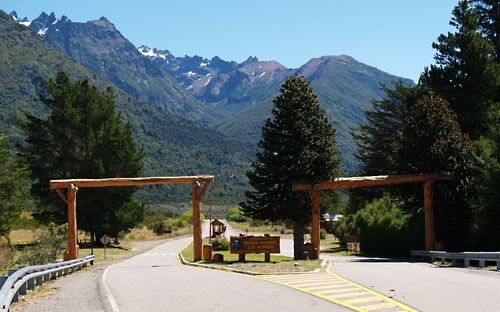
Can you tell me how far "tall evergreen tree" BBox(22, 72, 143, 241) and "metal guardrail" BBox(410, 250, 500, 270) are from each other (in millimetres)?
29754

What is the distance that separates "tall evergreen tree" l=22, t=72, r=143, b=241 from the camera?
56344 millimetres

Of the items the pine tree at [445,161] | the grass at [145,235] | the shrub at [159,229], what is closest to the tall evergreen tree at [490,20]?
the pine tree at [445,161]

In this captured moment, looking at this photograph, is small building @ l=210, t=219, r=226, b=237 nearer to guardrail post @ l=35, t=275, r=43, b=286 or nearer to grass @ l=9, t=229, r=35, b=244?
grass @ l=9, t=229, r=35, b=244

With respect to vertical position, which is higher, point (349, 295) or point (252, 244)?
point (349, 295)

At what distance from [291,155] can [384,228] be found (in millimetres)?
11710

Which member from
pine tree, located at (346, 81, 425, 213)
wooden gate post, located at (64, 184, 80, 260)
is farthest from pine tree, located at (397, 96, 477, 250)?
pine tree, located at (346, 81, 425, 213)

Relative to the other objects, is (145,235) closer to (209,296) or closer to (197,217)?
(197,217)

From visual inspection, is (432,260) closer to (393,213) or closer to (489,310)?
(393,213)

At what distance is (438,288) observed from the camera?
1702cm

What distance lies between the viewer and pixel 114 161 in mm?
58219

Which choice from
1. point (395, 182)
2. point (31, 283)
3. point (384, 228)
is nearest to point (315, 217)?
point (395, 182)

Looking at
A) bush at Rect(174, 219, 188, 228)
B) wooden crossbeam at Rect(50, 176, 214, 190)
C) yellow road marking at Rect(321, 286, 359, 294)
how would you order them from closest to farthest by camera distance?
yellow road marking at Rect(321, 286, 359, 294), wooden crossbeam at Rect(50, 176, 214, 190), bush at Rect(174, 219, 188, 228)

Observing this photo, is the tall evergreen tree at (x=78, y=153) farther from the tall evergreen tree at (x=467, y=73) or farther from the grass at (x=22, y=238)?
the tall evergreen tree at (x=467, y=73)

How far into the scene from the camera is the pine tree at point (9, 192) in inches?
1955
